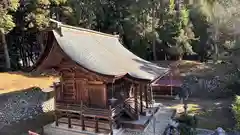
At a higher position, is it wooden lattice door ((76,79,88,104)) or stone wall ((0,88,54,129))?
wooden lattice door ((76,79,88,104))

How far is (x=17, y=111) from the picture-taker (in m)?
16.0

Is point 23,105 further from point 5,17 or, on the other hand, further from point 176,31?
point 176,31

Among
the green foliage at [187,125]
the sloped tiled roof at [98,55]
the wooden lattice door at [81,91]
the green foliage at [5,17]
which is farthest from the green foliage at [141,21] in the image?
the wooden lattice door at [81,91]

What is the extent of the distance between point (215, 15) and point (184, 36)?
3858mm

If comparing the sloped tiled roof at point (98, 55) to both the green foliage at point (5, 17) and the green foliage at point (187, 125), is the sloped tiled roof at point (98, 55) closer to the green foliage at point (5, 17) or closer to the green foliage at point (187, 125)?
the green foliage at point (187, 125)

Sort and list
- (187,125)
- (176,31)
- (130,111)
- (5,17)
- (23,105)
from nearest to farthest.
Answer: (187,125), (130,111), (23,105), (5,17), (176,31)

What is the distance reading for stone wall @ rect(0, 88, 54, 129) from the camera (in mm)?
15484

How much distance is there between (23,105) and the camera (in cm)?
1652

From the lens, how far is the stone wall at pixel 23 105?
1548 centimetres

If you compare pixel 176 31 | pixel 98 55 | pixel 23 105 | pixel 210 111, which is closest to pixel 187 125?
pixel 210 111

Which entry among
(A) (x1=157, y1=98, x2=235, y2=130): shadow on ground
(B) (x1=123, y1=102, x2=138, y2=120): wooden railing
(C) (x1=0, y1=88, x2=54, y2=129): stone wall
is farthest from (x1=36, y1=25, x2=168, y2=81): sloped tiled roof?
(C) (x1=0, y1=88, x2=54, y2=129): stone wall

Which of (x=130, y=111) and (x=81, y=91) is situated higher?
(x=81, y=91)

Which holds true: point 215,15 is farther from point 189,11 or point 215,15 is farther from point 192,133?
point 192,133

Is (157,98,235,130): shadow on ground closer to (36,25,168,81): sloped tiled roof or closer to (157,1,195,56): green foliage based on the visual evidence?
(36,25,168,81): sloped tiled roof
